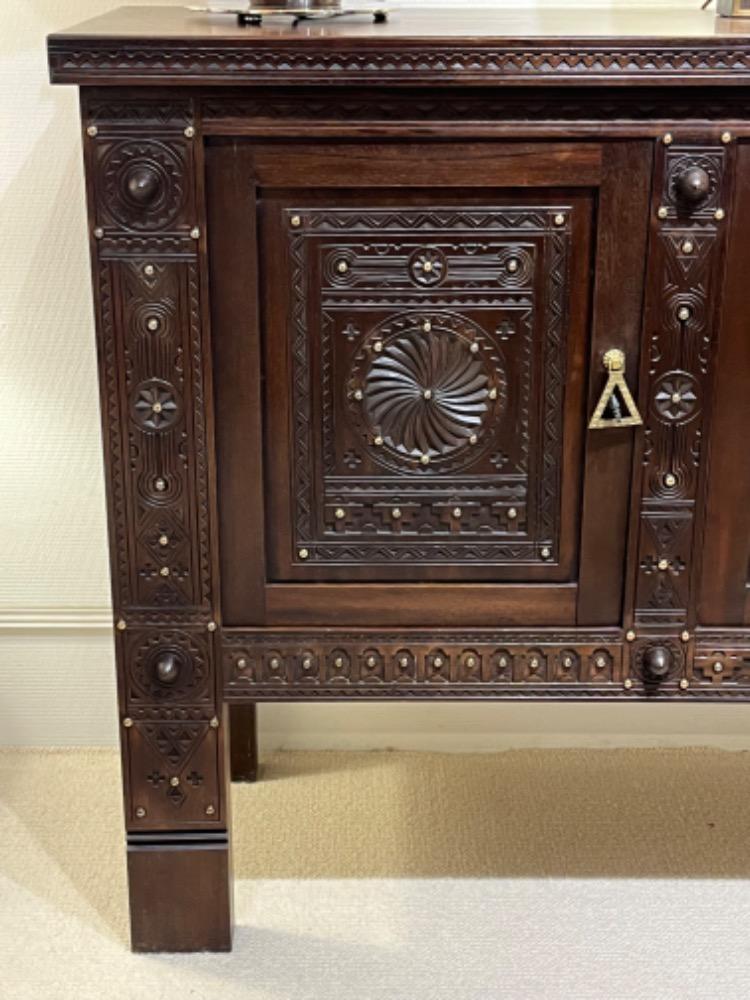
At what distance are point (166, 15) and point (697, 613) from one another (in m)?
0.86

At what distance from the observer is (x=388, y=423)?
1.31m

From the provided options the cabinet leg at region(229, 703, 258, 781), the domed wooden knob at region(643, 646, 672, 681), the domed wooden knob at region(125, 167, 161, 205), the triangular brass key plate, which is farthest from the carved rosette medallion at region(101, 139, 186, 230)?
the cabinet leg at region(229, 703, 258, 781)

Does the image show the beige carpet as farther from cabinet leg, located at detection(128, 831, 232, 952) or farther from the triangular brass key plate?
the triangular brass key plate

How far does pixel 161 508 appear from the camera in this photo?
1.33m

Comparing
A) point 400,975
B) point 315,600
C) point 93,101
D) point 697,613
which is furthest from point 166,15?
point 400,975

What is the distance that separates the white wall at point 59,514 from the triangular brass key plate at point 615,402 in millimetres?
628

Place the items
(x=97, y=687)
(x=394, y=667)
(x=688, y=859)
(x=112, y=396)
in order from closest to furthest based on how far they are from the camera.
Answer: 1. (x=112, y=396)
2. (x=394, y=667)
3. (x=688, y=859)
4. (x=97, y=687)

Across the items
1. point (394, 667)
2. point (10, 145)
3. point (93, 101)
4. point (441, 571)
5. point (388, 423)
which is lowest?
point (394, 667)

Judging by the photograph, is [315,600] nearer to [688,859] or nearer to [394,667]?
[394,667]

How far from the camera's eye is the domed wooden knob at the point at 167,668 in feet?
4.51

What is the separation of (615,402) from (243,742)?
2.56 feet

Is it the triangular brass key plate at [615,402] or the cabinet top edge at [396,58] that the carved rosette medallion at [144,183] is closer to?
the cabinet top edge at [396,58]

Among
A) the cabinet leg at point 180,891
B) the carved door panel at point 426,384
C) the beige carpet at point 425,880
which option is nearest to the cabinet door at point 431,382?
the carved door panel at point 426,384

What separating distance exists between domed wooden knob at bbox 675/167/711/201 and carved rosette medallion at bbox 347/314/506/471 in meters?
0.22
